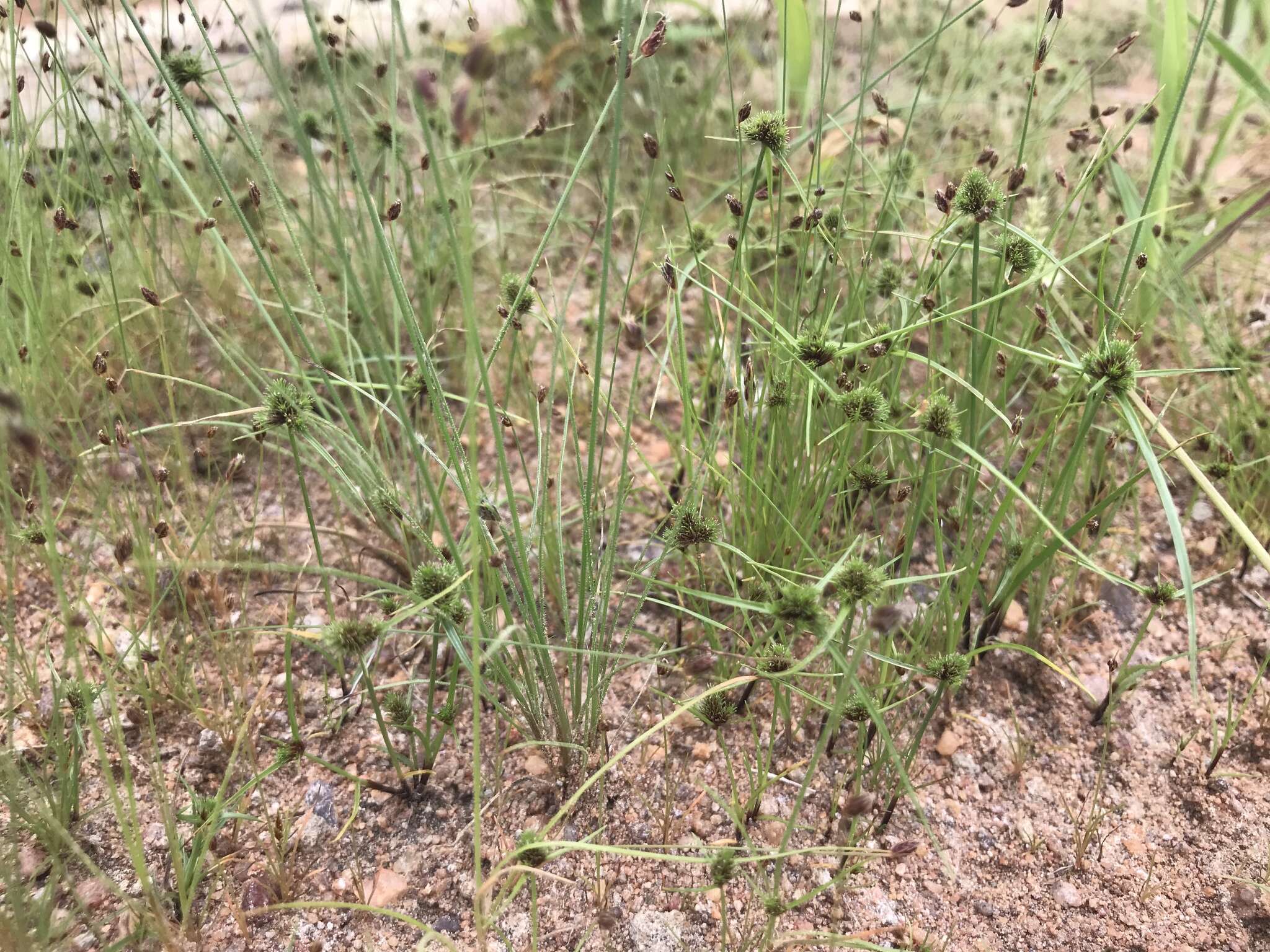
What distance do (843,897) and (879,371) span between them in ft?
2.65

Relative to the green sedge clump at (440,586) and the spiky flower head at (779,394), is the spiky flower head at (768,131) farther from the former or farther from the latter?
the green sedge clump at (440,586)

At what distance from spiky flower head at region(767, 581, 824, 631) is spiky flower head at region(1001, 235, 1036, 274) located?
634mm

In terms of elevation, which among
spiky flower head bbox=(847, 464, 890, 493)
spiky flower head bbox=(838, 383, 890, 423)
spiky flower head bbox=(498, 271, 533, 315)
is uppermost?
spiky flower head bbox=(498, 271, 533, 315)

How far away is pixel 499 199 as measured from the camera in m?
2.59

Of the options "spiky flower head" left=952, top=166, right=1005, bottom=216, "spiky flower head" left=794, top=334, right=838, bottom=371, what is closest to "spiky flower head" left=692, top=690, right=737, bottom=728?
"spiky flower head" left=794, top=334, right=838, bottom=371

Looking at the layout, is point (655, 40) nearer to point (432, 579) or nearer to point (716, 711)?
point (432, 579)

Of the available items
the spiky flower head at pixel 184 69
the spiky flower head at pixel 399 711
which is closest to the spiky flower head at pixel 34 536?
the spiky flower head at pixel 399 711

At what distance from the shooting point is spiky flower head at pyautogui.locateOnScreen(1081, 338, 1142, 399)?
1.06 meters

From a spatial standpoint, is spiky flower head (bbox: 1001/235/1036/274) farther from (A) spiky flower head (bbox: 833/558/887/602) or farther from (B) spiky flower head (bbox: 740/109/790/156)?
(A) spiky flower head (bbox: 833/558/887/602)

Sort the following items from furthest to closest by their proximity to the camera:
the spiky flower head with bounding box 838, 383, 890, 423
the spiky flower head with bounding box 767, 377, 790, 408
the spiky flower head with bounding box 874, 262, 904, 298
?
1. the spiky flower head with bounding box 874, 262, 904, 298
2. the spiky flower head with bounding box 767, 377, 790, 408
3. the spiky flower head with bounding box 838, 383, 890, 423

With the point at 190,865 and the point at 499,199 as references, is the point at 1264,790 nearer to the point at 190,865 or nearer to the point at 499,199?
the point at 190,865

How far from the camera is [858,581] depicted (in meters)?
0.94

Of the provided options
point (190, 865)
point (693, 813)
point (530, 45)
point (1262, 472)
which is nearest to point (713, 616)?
point (693, 813)

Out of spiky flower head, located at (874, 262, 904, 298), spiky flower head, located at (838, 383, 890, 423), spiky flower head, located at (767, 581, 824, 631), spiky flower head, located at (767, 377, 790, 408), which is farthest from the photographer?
spiky flower head, located at (874, 262, 904, 298)
